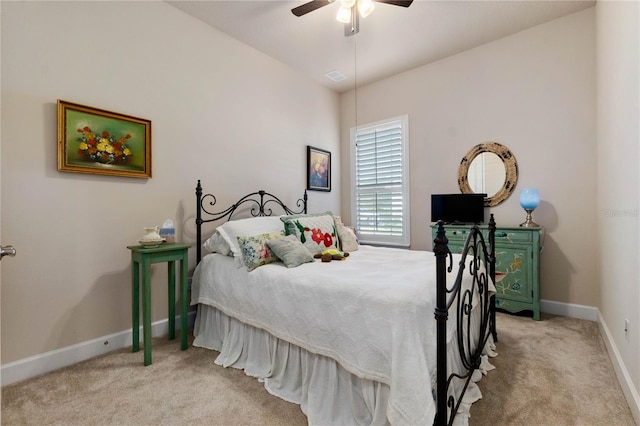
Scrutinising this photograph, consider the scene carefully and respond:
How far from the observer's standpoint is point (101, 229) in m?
2.29

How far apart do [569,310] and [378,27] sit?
3448 millimetres

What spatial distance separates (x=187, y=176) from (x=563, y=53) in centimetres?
393

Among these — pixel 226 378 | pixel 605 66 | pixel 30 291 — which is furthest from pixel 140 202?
pixel 605 66

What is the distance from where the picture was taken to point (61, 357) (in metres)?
2.08

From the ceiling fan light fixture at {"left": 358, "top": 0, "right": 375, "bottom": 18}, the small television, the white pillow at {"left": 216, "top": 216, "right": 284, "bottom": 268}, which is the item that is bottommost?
the white pillow at {"left": 216, "top": 216, "right": 284, "bottom": 268}

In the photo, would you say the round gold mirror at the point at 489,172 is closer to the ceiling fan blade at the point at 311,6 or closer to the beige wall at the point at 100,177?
the ceiling fan blade at the point at 311,6

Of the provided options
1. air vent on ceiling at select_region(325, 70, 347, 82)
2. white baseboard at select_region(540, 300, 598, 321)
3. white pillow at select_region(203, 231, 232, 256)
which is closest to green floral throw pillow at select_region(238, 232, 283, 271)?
white pillow at select_region(203, 231, 232, 256)

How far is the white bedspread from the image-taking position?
1.28 m

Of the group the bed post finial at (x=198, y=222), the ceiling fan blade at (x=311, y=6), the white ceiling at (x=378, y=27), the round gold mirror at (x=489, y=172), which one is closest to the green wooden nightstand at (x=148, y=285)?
the bed post finial at (x=198, y=222)

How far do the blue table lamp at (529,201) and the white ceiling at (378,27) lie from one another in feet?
5.73

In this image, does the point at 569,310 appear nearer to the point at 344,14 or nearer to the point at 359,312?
the point at 359,312

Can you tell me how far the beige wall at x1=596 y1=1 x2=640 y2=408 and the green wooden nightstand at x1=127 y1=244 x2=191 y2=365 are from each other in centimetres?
284

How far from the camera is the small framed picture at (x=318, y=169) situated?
13.5ft

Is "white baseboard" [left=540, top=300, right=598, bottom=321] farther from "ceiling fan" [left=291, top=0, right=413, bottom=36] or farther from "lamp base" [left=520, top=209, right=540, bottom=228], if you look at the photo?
"ceiling fan" [left=291, top=0, right=413, bottom=36]
